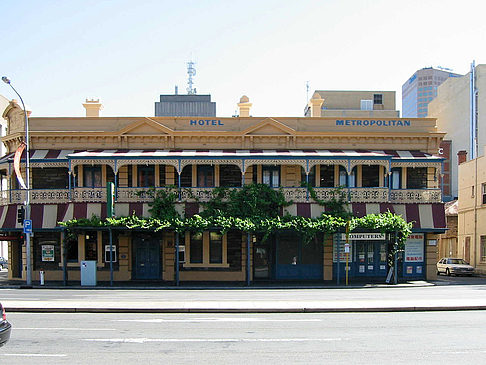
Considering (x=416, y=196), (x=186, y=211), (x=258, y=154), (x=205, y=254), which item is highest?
(x=258, y=154)

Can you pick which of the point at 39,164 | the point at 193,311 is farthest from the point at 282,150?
the point at 193,311

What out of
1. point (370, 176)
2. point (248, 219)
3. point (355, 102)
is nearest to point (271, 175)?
point (248, 219)

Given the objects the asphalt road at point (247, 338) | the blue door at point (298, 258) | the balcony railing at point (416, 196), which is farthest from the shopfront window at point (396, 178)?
the asphalt road at point (247, 338)

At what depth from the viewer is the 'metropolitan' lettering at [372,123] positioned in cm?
3019

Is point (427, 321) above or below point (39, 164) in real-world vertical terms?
below

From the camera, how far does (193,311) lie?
15.8m

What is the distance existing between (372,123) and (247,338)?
20.9 m

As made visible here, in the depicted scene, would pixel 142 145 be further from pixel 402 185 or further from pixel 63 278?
pixel 402 185

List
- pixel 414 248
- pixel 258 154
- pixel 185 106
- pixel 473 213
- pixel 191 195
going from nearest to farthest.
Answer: pixel 258 154 → pixel 191 195 → pixel 414 248 → pixel 473 213 → pixel 185 106

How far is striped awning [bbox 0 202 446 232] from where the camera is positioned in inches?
1105

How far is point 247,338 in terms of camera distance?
Answer: 1187 centimetres

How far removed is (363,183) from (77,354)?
22.1m

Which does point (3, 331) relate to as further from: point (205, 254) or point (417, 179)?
point (417, 179)

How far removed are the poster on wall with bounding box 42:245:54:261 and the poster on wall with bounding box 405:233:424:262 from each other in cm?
1935
